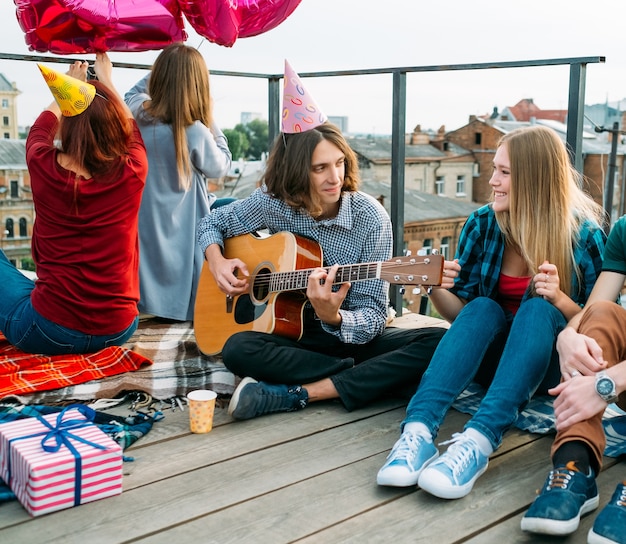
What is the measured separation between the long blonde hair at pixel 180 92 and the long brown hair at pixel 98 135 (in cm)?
55

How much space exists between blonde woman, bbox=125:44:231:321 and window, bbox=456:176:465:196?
41.6 metres

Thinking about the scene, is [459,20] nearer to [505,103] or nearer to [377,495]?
[505,103]

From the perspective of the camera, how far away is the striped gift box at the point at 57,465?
1626mm

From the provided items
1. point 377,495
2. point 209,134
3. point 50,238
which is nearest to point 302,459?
point 377,495

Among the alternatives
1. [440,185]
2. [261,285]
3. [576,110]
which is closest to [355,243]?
[261,285]

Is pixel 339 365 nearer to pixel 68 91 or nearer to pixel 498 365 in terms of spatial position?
pixel 498 365

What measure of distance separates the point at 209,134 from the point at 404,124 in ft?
2.68

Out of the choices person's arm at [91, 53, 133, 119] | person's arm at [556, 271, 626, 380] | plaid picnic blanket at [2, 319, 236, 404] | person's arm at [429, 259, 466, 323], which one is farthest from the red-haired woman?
person's arm at [556, 271, 626, 380]

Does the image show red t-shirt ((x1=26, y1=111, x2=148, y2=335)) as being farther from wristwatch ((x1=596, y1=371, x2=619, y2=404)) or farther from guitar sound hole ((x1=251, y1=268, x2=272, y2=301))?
wristwatch ((x1=596, y1=371, x2=619, y2=404))

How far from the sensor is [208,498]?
1.72 metres

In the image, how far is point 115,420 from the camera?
6.97 ft

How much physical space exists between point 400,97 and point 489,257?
116 centimetres

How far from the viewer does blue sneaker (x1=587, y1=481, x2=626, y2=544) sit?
1462 mm

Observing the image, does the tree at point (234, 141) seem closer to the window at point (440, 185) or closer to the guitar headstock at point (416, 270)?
the guitar headstock at point (416, 270)
